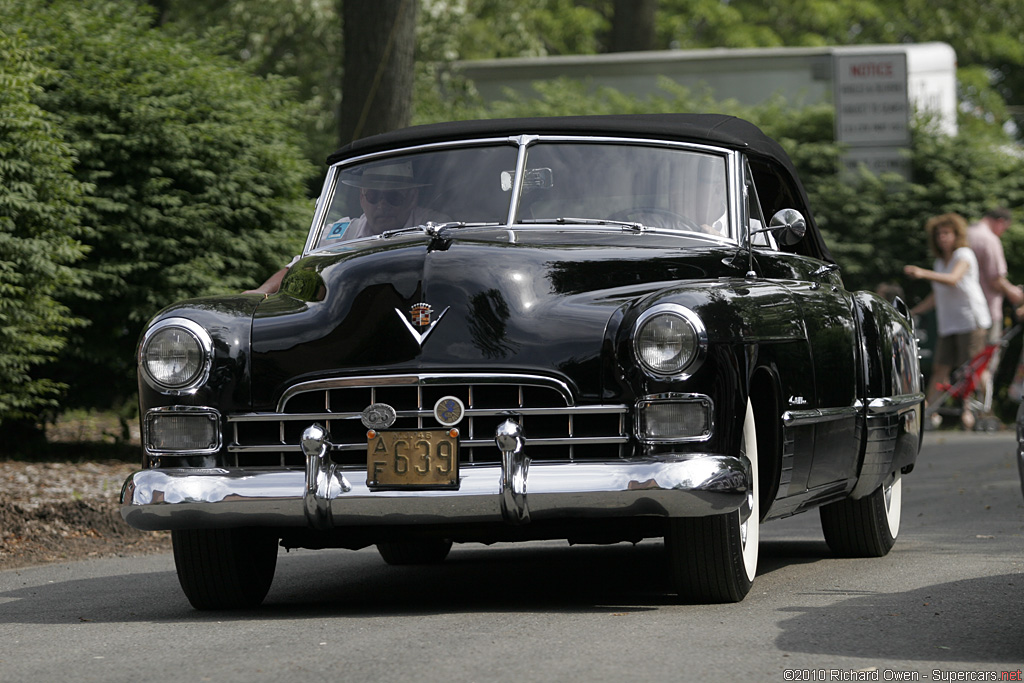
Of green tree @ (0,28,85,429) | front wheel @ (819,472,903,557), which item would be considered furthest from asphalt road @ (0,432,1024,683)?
green tree @ (0,28,85,429)

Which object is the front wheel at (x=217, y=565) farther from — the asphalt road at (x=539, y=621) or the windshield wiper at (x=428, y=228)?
the windshield wiper at (x=428, y=228)

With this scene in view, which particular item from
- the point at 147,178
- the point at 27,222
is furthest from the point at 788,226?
the point at 147,178

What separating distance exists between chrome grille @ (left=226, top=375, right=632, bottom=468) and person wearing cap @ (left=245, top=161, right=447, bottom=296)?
1.24 m

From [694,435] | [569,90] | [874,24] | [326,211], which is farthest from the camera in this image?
[874,24]

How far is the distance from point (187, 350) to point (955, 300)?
10570 millimetres

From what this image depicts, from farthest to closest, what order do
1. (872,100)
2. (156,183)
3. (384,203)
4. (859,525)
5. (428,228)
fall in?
(872,100)
(156,183)
(859,525)
(384,203)
(428,228)

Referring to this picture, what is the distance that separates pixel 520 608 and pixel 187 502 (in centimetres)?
121

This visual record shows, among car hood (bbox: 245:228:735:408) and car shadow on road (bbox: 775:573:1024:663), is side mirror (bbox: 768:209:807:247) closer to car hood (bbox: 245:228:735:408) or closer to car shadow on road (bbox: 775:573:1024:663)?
car hood (bbox: 245:228:735:408)

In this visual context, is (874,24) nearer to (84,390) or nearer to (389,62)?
(389,62)

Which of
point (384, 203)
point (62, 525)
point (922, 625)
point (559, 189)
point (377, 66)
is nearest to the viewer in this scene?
point (922, 625)

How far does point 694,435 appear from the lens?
5.17 metres

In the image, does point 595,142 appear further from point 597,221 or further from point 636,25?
point 636,25

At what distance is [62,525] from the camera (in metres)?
8.59

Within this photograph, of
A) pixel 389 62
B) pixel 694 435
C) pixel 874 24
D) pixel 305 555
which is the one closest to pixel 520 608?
pixel 694 435
